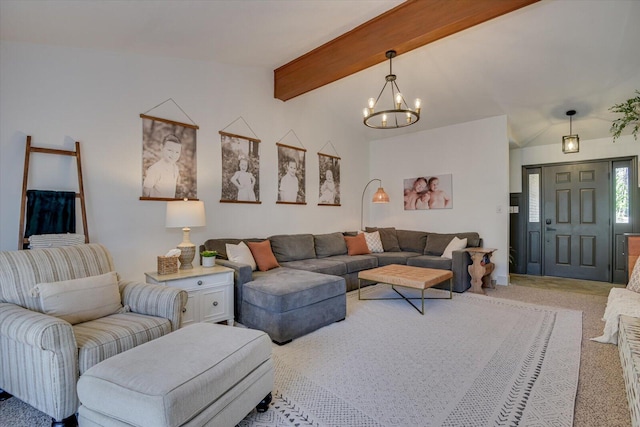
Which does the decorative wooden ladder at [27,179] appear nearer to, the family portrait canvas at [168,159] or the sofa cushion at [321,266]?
the family portrait canvas at [168,159]

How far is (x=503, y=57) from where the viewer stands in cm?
371

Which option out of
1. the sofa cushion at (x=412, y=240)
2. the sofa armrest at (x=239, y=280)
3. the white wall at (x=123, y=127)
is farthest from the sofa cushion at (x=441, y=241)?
the sofa armrest at (x=239, y=280)

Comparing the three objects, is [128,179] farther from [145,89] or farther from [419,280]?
[419,280]

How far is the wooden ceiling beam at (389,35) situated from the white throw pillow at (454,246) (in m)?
2.89

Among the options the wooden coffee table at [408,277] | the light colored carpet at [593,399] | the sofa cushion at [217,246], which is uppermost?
the sofa cushion at [217,246]

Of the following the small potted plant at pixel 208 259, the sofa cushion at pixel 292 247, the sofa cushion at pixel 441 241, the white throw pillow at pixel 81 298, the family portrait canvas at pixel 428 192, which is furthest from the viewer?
the family portrait canvas at pixel 428 192

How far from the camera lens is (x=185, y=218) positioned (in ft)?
10.0

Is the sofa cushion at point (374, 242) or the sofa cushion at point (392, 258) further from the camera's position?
the sofa cushion at point (374, 242)

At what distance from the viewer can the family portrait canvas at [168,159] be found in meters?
3.38

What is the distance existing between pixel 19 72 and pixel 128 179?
1.16 m

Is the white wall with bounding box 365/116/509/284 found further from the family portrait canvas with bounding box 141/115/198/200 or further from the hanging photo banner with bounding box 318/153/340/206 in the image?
the family portrait canvas with bounding box 141/115/198/200

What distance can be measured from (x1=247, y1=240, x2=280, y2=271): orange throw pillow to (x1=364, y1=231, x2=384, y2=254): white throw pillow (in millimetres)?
2049

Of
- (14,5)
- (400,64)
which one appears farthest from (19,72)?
(400,64)

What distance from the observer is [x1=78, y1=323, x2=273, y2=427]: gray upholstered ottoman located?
4.21 feet
